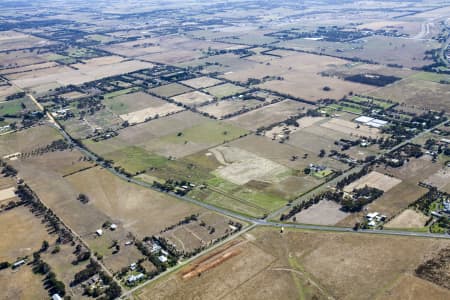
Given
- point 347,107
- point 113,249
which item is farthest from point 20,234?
point 347,107

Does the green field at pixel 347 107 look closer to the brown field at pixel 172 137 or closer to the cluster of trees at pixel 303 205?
the brown field at pixel 172 137

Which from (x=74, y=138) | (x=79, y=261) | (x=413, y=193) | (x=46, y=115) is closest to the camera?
(x=79, y=261)

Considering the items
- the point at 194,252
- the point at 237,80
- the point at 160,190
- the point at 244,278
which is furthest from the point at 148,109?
the point at 244,278

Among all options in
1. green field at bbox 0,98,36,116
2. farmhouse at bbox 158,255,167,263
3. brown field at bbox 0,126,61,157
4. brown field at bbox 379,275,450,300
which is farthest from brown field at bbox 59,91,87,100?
brown field at bbox 379,275,450,300

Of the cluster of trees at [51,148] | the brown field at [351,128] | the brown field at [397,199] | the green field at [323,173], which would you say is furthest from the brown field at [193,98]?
the brown field at [397,199]

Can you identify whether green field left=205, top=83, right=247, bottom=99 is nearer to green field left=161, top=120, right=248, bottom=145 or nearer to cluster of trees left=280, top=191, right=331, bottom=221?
green field left=161, top=120, right=248, bottom=145

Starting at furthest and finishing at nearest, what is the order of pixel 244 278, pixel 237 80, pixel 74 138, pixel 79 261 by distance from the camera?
pixel 237 80, pixel 74 138, pixel 79 261, pixel 244 278

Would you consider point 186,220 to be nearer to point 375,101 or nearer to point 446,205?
point 446,205

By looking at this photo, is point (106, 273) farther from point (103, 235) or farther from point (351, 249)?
point (351, 249)
